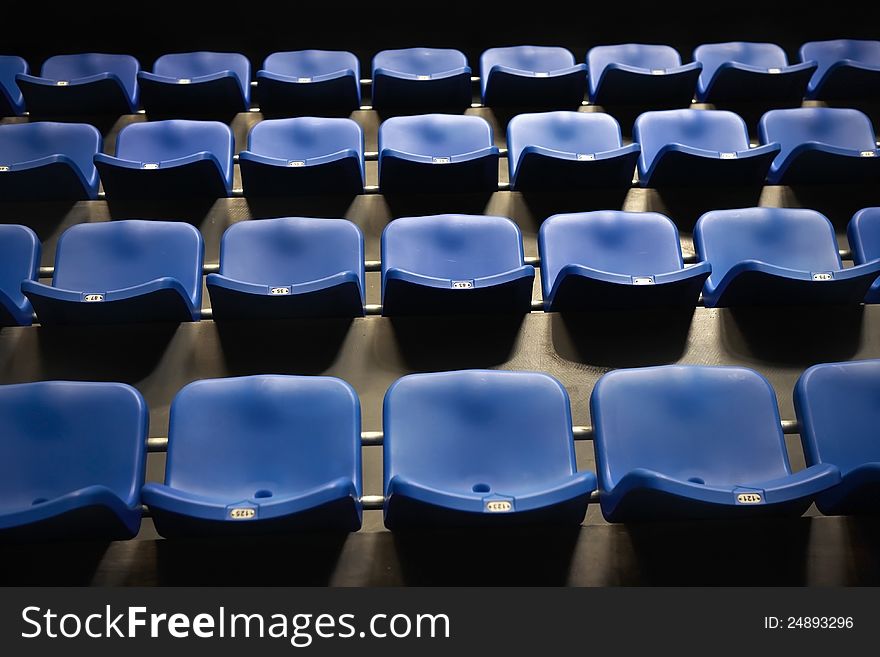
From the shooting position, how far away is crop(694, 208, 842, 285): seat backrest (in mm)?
958

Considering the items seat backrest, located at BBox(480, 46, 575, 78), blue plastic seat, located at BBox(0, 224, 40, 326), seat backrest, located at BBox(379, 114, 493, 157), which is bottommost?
blue plastic seat, located at BBox(0, 224, 40, 326)

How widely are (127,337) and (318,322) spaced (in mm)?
224

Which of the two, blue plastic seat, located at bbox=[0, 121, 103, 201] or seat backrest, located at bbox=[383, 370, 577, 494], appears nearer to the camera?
seat backrest, located at bbox=[383, 370, 577, 494]

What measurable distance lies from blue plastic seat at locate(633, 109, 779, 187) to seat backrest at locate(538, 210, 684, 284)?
0.17m

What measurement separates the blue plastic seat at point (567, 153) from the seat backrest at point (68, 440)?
0.65 meters

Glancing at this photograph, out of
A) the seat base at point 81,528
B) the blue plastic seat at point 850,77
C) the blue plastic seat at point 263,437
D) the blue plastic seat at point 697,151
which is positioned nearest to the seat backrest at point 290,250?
the blue plastic seat at point 263,437

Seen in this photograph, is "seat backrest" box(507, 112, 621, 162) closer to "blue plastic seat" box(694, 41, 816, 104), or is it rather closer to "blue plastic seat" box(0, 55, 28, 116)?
"blue plastic seat" box(694, 41, 816, 104)

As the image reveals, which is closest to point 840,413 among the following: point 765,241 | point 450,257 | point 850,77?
point 765,241

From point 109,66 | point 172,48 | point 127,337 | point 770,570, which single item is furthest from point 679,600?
point 172,48

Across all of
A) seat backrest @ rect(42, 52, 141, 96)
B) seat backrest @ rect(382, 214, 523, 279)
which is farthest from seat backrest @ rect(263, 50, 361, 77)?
seat backrest @ rect(382, 214, 523, 279)

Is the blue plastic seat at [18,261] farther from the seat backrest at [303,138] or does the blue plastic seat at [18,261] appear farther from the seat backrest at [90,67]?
the seat backrest at [90,67]

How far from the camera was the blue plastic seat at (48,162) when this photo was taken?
41.5 inches

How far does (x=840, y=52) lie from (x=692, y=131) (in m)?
0.64

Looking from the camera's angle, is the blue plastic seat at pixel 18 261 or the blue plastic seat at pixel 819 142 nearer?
the blue plastic seat at pixel 18 261
